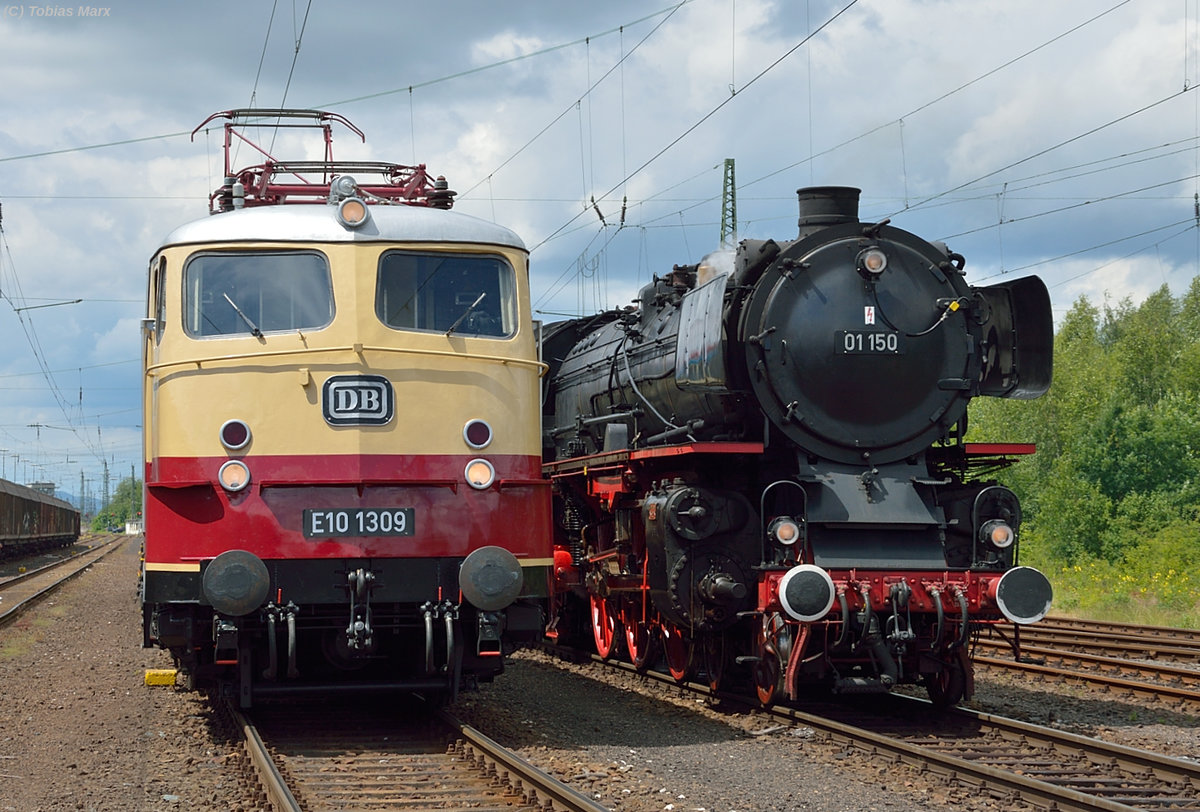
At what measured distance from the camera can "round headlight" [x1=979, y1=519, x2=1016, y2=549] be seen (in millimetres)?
9461

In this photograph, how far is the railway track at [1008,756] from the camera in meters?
6.97

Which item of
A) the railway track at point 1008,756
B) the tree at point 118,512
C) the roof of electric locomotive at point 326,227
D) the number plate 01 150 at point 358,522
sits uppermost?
the tree at point 118,512

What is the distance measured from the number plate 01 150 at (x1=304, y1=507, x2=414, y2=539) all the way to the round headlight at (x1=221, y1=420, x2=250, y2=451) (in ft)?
1.98

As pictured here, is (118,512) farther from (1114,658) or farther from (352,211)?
(352,211)

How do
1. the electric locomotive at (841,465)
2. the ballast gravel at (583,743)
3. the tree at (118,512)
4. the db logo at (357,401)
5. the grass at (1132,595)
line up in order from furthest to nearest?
the tree at (118,512), the grass at (1132,595), the electric locomotive at (841,465), the db logo at (357,401), the ballast gravel at (583,743)

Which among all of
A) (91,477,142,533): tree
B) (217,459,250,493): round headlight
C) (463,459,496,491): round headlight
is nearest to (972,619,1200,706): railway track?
(463,459,496,491): round headlight

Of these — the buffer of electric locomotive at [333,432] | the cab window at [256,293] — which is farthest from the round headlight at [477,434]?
the cab window at [256,293]

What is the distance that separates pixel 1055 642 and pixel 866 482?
6835 millimetres

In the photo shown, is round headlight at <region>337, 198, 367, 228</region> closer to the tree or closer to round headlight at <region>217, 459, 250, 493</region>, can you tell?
round headlight at <region>217, 459, 250, 493</region>

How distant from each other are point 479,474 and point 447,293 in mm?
1314

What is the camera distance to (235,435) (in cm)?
820

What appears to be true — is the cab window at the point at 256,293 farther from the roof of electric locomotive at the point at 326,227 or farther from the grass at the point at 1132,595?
the grass at the point at 1132,595

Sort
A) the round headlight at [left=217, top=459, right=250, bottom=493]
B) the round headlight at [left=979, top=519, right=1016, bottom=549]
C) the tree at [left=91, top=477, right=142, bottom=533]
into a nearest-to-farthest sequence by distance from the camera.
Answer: the round headlight at [left=217, top=459, right=250, bottom=493] → the round headlight at [left=979, top=519, right=1016, bottom=549] → the tree at [left=91, top=477, right=142, bottom=533]

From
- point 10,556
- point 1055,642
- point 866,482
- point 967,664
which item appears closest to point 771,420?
point 866,482
